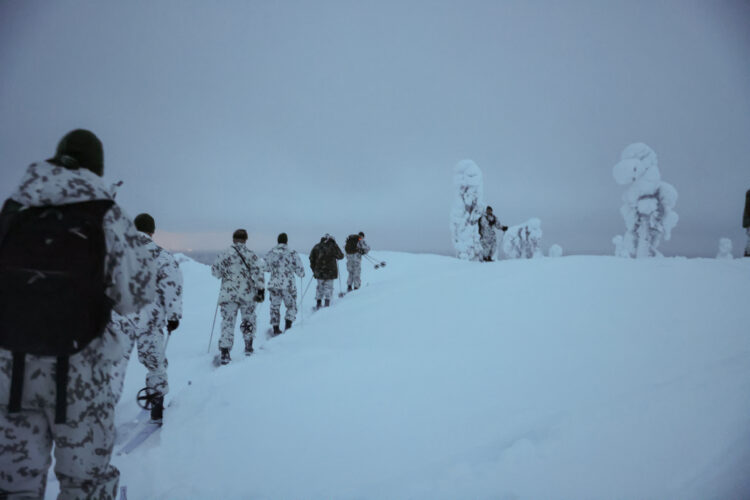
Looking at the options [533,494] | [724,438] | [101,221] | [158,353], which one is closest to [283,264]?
[158,353]

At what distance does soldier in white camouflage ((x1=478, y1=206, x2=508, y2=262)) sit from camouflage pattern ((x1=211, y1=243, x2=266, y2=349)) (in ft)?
28.4

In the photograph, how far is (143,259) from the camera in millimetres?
2070

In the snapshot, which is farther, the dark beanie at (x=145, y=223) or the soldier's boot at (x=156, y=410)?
the dark beanie at (x=145, y=223)

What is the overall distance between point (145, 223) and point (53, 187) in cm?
344

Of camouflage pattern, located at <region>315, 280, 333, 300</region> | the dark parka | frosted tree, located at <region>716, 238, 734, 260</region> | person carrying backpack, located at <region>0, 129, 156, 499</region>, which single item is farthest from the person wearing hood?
frosted tree, located at <region>716, 238, 734, 260</region>

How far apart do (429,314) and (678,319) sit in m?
3.12

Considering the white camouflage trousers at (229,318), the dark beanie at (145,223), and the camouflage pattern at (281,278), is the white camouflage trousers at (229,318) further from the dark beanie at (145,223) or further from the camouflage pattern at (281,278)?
the dark beanie at (145,223)

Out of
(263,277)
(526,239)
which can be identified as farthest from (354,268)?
(526,239)

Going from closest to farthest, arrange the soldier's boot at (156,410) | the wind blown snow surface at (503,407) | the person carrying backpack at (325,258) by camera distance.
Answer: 1. the wind blown snow surface at (503,407)
2. the soldier's boot at (156,410)
3. the person carrying backpack at (325,258)

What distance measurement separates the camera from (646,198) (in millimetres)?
20938

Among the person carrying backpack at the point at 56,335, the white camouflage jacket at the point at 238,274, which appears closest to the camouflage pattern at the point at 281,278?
the white camouflage jacket at the point at 238,274

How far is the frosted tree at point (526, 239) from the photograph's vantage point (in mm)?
34250

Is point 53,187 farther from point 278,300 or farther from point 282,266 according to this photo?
point 278,300

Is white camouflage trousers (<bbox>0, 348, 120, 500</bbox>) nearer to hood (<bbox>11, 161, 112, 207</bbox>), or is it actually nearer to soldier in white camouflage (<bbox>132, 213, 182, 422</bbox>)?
hood (<bbox>11, 161, 112, 207</bbox>)
